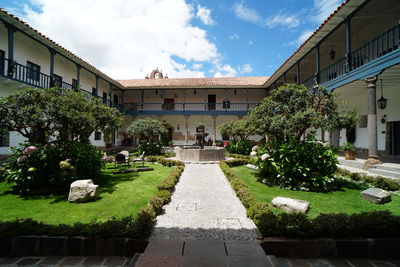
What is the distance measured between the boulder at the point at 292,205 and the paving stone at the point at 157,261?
2.81 m

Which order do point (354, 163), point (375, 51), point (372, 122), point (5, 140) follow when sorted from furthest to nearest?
point (375, 51) → point (5, 140) → point (354, 163) → point (372, 122)

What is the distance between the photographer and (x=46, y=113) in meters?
5.36

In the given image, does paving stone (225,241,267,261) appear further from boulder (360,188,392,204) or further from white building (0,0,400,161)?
white building (0,0,400,161)

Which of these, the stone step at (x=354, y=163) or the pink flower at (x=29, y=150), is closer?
the pink flower at (x=29, y=150)

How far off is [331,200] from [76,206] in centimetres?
618

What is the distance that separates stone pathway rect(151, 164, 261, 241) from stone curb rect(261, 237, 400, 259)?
0.63m

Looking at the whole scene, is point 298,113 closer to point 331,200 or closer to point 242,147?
point 331,200

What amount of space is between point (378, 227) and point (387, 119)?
35.4ft

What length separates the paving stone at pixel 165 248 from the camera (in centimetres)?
258

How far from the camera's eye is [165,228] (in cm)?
357

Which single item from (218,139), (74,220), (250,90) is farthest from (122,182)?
(250,90)

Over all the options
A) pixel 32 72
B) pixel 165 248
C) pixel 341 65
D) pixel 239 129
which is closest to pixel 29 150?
pixel 165 248

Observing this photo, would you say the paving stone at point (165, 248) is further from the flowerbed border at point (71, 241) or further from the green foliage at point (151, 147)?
the green foliage at point (151, 147)

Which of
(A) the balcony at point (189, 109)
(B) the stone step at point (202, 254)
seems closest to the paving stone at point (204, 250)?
(B) the stone step at point (202, 254)
